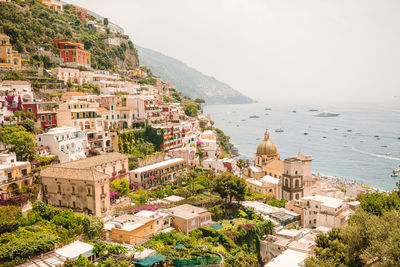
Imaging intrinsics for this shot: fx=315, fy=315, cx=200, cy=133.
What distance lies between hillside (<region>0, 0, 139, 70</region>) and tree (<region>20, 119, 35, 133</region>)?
26418mm

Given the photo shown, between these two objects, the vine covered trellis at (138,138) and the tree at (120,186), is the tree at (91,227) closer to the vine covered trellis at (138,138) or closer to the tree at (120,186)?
the tree at (120,186)

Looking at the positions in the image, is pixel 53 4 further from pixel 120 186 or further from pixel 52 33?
pixel 120 186

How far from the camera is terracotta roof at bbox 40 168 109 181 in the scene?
3152 cm

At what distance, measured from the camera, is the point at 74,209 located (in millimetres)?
31984

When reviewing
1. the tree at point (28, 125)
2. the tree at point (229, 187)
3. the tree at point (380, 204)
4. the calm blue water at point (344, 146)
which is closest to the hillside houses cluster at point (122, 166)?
the tree at point (28, 125)

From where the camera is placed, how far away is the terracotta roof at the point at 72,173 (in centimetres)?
3152

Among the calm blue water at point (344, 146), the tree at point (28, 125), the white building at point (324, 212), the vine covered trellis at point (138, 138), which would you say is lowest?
the calm blue water at point (344, 146)

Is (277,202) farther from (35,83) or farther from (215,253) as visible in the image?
(35,83)

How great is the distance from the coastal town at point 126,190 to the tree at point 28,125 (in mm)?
128

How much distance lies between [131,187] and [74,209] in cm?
1047

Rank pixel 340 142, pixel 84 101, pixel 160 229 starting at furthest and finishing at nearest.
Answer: pixel 340 142 → pixel 84 101 → pixel 160 229

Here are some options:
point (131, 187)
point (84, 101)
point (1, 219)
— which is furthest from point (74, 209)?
point (84, 101)

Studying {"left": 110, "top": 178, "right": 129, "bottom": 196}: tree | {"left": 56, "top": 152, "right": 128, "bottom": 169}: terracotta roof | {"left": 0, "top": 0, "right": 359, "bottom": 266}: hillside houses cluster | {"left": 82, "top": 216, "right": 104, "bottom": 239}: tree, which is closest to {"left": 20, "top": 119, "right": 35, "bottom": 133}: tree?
{"left": 0, "top": 0, "right": 359, "bottom": 266}: hillside houses cluster

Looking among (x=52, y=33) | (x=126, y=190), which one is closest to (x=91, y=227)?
(x=126, y=190)
